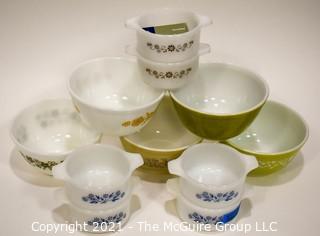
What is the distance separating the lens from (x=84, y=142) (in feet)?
5.96

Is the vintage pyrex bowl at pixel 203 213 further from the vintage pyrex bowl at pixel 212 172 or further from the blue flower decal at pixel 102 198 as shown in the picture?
the blue flower decal at pixel 102 198

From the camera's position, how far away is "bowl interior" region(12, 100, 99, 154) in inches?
71.1

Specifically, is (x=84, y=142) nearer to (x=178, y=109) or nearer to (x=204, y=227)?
(x=178, y=109)

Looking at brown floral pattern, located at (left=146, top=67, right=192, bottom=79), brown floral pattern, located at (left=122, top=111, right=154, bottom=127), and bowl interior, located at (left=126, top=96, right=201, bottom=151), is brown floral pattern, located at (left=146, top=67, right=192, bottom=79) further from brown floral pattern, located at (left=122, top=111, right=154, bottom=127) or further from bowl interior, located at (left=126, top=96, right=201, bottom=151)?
bowl interior, located at (left=126, top=96, right=201, bottom=151)

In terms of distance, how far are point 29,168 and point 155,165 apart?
15.4 inches

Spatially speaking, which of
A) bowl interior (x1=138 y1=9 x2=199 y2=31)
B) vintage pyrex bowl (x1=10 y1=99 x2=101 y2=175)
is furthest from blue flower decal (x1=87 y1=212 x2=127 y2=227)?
bowl interior (x1=138 y1=9 x2=199 y2=31)

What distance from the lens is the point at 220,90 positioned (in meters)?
1.83

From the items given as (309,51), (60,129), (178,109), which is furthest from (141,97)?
(309,51)

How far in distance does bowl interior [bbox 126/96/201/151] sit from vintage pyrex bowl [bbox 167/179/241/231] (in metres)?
0.30

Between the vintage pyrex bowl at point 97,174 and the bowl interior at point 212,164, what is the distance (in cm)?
18

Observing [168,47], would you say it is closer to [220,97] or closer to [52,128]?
[220,97]

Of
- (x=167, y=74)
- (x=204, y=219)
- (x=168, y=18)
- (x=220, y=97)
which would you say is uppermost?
(x=168, y=18)

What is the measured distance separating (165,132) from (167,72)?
34 centimetres

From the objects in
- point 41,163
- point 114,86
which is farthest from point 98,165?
point 114,86
